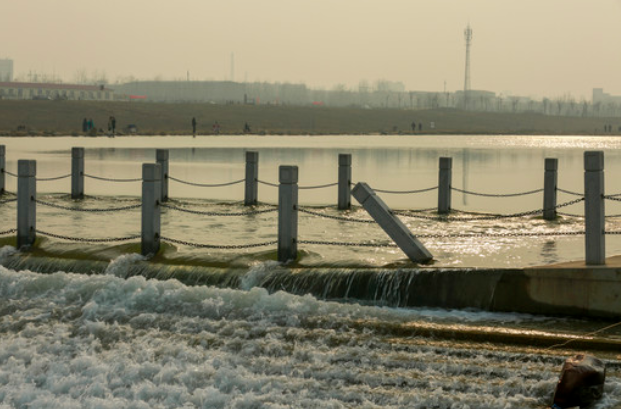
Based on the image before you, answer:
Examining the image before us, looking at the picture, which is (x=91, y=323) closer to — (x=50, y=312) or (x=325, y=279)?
(x=50, y=312)

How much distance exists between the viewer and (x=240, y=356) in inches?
393

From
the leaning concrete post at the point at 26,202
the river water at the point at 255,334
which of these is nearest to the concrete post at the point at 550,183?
the river water at the point at 255,334

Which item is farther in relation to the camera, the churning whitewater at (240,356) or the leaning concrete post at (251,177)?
the leaning concrete post at (251,177)

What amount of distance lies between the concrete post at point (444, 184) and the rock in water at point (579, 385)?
39.2ft

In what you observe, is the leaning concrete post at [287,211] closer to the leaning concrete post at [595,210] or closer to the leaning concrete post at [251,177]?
the leaning concrete post at [595,210]

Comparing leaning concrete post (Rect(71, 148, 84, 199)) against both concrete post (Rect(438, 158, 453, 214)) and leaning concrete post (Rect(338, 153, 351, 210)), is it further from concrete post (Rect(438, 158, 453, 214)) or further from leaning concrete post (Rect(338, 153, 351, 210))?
concrete post (Rect(438, 158, 453, 214))

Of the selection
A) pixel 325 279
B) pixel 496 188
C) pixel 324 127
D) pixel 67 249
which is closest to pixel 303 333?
pixel 325 279

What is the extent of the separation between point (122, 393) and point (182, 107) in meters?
134

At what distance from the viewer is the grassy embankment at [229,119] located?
104m

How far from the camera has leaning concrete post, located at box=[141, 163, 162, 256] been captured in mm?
13742

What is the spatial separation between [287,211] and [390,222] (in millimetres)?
1474

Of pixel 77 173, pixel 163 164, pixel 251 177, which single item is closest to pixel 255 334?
pixel 251 177

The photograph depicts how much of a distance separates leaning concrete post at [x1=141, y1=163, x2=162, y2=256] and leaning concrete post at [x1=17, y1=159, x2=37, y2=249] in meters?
2.27

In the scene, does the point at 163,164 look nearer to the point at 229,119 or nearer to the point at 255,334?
the point at 255,334
